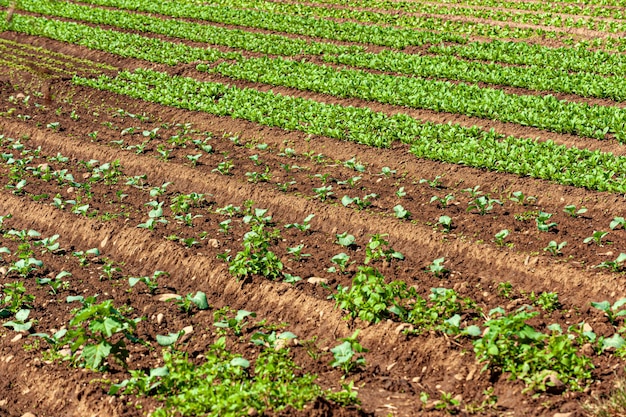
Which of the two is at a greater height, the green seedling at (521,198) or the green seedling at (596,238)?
the green seedling at (596,238)

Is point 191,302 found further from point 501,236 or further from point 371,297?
point 501,236

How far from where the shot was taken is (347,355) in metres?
6.25

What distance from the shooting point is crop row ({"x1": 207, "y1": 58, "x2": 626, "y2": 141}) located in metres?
12.7

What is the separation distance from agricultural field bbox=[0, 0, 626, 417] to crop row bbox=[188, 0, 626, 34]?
5.52 feet

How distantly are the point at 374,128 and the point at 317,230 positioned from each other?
3.85 meters

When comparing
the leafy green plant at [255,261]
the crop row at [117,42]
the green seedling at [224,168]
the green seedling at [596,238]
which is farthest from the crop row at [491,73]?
the leafy green plant at [255,261]

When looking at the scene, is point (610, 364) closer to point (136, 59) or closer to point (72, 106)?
point (72, 106)

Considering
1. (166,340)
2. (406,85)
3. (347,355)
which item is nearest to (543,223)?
(347,355)

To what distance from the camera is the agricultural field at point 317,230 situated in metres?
6.15

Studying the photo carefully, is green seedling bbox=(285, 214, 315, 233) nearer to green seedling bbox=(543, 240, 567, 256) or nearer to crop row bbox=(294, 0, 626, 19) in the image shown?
green seedling bbox=(543, 240, 567, 256)

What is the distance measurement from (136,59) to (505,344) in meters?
15.1

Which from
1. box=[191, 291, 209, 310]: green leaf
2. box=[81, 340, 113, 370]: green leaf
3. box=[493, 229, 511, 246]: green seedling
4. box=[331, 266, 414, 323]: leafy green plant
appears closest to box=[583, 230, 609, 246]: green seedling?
box=[493, 229, 511, 246]: green seedling

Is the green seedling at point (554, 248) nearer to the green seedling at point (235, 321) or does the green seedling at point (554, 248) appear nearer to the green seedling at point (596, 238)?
the green seedling at point (596, 238)

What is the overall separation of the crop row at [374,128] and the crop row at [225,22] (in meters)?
4.30
